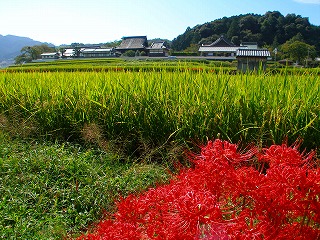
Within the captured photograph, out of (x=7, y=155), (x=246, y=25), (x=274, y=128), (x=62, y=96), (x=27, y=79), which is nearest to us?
(x=274, y=128)

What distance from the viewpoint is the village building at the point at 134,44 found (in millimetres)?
53344

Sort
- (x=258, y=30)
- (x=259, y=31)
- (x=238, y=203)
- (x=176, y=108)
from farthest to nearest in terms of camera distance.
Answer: (x=258, y=30) → (x=259, y=31) → (x=176, y=108) → (x=238, y=203)

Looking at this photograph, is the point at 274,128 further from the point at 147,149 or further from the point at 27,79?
the point at 27,79

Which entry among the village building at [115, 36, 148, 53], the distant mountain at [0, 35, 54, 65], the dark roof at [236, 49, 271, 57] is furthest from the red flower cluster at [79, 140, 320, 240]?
the distant mountain at [0, 35, 54, 65]

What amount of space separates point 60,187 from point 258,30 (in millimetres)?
52970

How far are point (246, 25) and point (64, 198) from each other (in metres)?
55.3

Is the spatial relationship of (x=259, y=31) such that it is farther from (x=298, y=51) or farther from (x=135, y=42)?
(x=298, y=51)

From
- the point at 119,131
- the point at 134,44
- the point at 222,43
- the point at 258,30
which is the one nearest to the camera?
the point at 119,131

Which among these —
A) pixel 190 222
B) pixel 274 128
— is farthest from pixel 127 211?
pixel 274 128

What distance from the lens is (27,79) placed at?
544 centimetres

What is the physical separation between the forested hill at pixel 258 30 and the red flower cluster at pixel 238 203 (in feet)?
149

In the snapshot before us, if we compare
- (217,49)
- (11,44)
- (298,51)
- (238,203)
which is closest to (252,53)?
(238,203)

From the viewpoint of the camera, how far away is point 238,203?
1253mm

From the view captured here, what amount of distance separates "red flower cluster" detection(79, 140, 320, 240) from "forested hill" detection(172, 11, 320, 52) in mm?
45533
